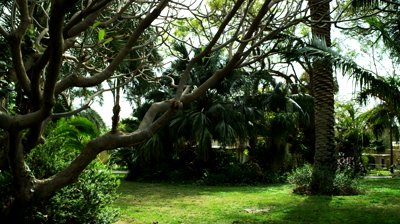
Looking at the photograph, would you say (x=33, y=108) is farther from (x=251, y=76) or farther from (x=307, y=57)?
(x=251, y=76)

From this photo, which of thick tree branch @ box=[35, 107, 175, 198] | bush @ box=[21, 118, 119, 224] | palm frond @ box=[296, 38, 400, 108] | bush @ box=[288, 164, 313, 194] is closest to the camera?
thick tree branch @ box=[35, 107, 175, 198]

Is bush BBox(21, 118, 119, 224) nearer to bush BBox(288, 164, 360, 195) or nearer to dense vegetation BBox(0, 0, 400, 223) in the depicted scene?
dense vegetation BBox(0, 0, 400, 223)

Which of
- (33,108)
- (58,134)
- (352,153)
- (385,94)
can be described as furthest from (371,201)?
(352,153)

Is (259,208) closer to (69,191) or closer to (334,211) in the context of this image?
(334,211)

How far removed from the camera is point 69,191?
19.8 ft

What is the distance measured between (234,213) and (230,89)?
9548 mm

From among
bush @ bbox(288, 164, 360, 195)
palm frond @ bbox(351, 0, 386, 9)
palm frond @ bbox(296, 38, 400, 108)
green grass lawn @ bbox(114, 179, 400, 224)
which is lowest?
green grass lawn @ bbox(114, 179, 400, 224)

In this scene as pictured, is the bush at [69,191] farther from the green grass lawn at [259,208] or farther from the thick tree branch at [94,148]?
the green grass lawn at [259,208]

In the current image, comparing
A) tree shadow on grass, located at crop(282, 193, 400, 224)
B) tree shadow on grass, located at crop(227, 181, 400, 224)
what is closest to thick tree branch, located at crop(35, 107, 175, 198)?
tree shadow on grass, located at crop(227, 181, 400, 224)

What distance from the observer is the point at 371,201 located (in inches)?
405

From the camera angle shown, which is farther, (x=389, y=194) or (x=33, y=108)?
(x=389, y=194)

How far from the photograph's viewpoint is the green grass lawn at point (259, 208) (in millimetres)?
7965

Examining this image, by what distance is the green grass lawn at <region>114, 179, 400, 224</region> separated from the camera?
796cm

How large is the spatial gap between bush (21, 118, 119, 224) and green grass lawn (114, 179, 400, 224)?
1.39m
